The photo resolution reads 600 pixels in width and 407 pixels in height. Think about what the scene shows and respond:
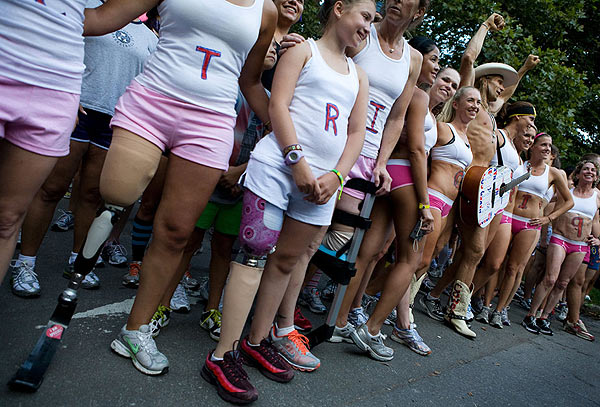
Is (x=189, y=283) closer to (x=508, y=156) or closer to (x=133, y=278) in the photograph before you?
(x=133, y=278)

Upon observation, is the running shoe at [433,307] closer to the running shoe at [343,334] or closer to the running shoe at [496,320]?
the running shoe at [496,320]

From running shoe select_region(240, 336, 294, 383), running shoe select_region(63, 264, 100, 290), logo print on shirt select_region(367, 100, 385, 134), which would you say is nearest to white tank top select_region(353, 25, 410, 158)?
logo print on shirt select_region(367, 100, 385, 134)

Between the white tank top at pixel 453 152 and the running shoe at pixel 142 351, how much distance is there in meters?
2.75

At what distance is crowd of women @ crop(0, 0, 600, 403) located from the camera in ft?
5.41

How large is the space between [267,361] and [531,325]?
4.90 meters

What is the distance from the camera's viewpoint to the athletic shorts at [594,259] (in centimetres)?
714

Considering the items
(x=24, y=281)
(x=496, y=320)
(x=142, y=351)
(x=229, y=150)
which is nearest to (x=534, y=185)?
(x=496, y=320)

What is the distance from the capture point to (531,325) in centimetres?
595

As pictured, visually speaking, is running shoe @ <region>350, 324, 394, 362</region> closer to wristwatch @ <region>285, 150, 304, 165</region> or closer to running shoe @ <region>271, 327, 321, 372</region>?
running shoe @ <region>271, 327, 321, 372</region>

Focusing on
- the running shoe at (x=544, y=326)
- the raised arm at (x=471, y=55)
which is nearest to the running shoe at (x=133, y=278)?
the raised arm at (x=471, y=55)

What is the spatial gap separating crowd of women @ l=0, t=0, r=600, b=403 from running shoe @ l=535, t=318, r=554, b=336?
11.0 ft

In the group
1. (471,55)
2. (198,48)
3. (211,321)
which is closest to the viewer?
(198,48)

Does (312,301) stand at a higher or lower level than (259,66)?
lower

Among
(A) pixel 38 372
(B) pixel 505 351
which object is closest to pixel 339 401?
(A) pixel 38 372
